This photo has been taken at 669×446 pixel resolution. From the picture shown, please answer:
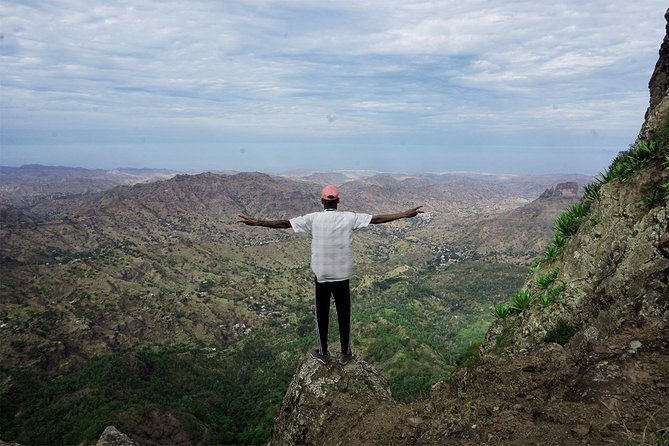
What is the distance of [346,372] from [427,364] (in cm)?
6739

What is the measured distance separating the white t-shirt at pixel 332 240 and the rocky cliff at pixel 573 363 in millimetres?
2298

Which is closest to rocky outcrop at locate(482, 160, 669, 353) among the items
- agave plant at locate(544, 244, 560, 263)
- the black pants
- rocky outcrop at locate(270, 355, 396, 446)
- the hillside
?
agave plant at locate(544, 244, 560, 263)

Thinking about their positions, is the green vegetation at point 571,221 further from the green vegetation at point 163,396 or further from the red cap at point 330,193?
the green vegetation at point 163,396

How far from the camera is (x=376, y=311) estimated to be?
374 ft

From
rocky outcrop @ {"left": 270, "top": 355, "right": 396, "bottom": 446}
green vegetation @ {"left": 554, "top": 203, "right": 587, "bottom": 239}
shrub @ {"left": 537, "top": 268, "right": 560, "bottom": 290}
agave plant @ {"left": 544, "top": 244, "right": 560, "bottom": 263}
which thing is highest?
green vegetation @ {"left": 554, "top": 203, "right": 587, "bottom": 239}

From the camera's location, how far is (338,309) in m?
7.30

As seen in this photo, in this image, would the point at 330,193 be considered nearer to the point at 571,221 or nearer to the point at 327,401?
the point at 327,401

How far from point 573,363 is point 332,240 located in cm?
387

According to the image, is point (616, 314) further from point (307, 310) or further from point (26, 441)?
point (307, 310)

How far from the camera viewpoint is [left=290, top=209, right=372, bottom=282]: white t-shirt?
262 inches

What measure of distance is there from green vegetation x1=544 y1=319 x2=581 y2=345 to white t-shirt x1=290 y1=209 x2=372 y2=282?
4699 millimetres

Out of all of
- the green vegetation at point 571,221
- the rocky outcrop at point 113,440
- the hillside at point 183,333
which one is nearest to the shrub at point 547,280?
the green vegetation at point 571,221

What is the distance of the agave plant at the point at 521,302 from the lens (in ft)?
34.2

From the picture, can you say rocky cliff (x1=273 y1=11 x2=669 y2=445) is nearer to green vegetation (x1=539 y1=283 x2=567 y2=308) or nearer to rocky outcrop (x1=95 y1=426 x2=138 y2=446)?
green vegetation (x1=539 y1=283 x2=567 y2=308)
